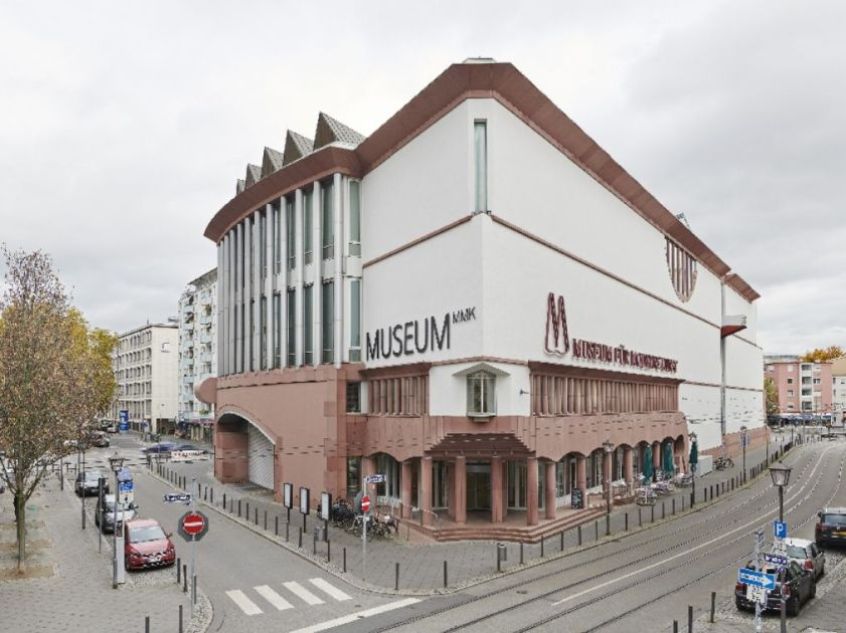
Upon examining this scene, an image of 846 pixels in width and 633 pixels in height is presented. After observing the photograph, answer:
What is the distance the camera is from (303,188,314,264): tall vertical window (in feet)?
144

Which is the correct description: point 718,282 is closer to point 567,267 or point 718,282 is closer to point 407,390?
point 567,267

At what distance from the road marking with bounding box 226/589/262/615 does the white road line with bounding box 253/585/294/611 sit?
0.53m

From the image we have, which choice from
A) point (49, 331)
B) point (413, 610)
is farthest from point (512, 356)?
point (49, 331)

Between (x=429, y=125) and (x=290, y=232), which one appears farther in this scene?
(x=290, y=232)

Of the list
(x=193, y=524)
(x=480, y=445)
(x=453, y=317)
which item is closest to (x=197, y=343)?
(x=453, y=317)

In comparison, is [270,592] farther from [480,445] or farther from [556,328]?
[556,328]

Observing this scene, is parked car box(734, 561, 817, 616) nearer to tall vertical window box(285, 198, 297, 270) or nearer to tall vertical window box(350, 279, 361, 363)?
tall vertical window box(350, 279, 361, 363)

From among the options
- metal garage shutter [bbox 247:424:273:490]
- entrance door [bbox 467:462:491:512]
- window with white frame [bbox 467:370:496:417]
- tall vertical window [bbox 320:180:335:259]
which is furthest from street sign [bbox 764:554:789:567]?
metal garage shutter [bbox 247:424:273:490]

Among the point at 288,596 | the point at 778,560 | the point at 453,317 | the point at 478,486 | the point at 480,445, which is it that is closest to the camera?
the point at 778,560

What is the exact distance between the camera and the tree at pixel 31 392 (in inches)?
1019

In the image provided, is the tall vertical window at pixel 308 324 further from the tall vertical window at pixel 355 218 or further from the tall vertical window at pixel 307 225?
the tall vertical window at pixel 355 218

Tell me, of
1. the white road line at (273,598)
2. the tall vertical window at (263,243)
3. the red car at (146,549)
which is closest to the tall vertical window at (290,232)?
the tall vertical window at (263,243)

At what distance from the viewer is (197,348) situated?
10456 centimetres

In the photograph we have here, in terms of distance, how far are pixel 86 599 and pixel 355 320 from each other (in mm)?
22121
